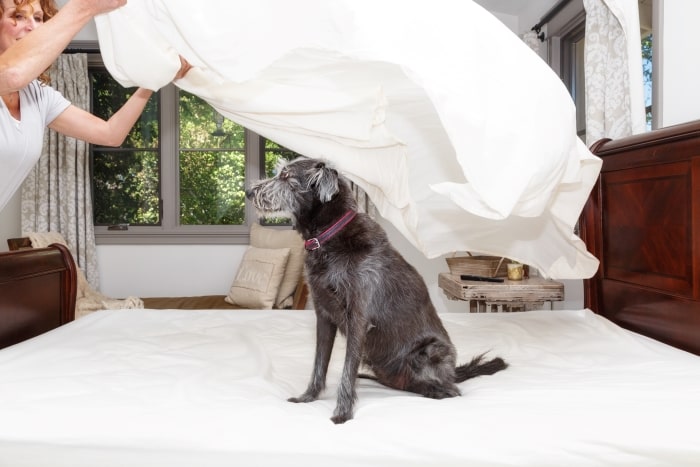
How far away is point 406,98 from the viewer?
1.87 meters

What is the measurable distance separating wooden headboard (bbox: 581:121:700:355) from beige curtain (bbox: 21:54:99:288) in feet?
13.0

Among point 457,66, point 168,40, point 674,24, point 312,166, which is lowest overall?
point 312,166

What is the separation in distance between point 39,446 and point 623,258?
2068 mm

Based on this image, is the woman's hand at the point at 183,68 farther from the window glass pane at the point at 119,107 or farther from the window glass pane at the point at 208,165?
the window glass pane at the point at 119,107

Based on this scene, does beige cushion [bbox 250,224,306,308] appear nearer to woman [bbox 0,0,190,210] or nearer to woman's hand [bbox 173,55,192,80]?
woman [bbox 0,0,190,210]

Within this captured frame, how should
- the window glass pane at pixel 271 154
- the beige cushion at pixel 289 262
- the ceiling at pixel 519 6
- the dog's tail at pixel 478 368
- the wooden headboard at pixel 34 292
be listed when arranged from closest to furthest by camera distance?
the dog's tail at pixel 478 368 → the wooden headboard at pixel 34 292 → the ceiling at pixel 519 6 → the beige cushion at pixel 289 262 → the window glass pane at pixel 271 154

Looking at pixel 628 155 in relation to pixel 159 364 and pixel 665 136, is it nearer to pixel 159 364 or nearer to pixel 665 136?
pixel 665 136

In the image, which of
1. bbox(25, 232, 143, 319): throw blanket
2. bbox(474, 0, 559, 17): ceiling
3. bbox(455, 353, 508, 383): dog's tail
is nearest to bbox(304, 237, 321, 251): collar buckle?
bbox(455, 353, 508, 383): dog's tail

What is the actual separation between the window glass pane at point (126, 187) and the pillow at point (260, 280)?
4.23 feet

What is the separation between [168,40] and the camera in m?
1.65

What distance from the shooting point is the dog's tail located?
5.12 ft

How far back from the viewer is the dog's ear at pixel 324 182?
57.9 inches

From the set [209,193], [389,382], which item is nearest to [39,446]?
[389,382]

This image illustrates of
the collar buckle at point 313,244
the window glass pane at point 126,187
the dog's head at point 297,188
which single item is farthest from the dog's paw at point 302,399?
the window glass pane at point 126,187
